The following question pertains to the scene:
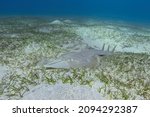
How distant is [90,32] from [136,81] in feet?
50.1

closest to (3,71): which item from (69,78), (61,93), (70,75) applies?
(70,75)

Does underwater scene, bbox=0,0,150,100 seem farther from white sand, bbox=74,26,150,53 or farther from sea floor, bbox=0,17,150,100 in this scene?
white sand, bbox=74,26,150,53

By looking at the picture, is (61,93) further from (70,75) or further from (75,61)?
(75,61)

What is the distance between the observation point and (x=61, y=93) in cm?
716

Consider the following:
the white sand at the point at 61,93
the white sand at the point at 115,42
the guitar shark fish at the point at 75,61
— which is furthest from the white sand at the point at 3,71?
the white sand at the point at 115,42

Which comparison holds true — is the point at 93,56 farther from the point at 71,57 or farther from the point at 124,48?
the point at 124,48

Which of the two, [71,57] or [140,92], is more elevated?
[71,57]

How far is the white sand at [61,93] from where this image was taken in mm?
7019

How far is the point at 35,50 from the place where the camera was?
13.7 m

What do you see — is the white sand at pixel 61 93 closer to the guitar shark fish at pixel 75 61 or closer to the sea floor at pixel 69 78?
the sea floor at pixel 69 78

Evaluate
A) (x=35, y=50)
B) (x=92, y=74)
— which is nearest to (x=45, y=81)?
(x=92, y=74)

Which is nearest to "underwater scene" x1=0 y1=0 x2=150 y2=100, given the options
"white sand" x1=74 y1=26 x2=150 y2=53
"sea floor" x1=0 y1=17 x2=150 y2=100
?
"sea floor" x1=0 y1=17 x2=150 y2=100

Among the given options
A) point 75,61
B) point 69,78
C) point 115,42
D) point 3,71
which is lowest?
point 3,71

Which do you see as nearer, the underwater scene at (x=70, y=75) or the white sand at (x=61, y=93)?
the white sand at (x=61, y=93)
